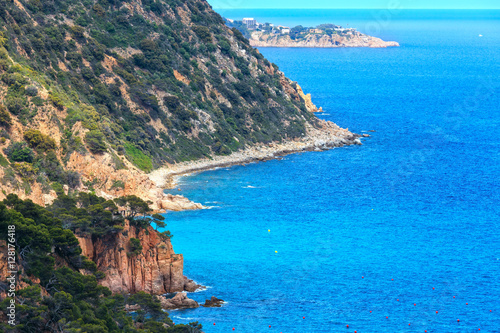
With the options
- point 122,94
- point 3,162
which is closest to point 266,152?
point 122,94

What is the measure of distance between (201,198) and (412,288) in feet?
120

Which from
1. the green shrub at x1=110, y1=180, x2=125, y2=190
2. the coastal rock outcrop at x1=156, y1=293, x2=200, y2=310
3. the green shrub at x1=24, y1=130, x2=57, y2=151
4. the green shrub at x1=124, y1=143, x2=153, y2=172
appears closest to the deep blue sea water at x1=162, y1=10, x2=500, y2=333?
the coastal rock outcrop at x1=156, y1=293, x2=200, y2=310

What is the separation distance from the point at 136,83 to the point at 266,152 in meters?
24.7

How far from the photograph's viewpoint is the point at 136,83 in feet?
399

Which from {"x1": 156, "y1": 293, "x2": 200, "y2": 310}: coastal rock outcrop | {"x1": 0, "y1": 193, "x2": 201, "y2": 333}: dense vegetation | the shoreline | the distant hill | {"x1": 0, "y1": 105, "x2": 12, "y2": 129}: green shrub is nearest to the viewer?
{"x1": 0, "y1": 193, "x2": 201, "y2": 333}: dense vegetation

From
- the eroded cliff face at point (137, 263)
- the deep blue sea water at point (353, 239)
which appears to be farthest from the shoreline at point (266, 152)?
the eroded cliff face at point (137, 263)

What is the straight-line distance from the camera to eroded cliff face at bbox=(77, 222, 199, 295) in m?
66.1

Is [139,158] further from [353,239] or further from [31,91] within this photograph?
[353,239]

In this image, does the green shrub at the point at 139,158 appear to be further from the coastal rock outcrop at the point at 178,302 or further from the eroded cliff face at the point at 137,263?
the coastal rock outcrop at the point at 178,302

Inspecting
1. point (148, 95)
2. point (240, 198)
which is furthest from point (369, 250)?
point (148, 95)

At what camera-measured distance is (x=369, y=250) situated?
8431 centimetres

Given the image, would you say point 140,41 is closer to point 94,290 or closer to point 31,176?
point 31,176

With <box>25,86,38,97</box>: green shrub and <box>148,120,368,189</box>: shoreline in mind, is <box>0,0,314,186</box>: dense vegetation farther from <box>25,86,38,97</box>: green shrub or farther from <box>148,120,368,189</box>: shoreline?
<box>148,120,368,189</box>: shoreline

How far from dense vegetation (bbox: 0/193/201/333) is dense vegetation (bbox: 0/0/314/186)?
80.9 ft
